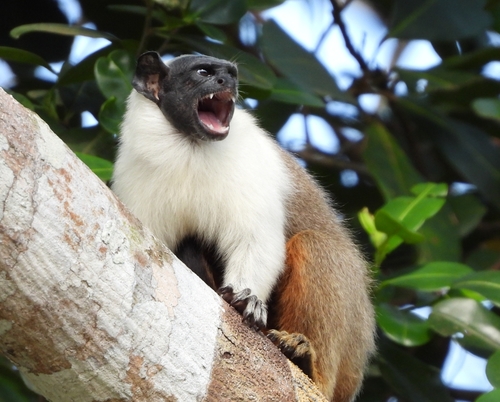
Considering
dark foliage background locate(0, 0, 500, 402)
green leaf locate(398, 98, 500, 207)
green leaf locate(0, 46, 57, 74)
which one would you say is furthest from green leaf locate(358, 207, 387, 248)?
green leaf locate(0, 46, 57, 74)

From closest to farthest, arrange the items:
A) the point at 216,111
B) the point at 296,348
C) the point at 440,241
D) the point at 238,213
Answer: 1. the point at 296,348
2. the point at 238,213
3. the point at 216,111
4. the point at 440,241

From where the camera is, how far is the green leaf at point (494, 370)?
353 cm

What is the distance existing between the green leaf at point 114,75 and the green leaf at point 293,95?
880mm

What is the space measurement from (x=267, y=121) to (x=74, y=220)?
2.88 m

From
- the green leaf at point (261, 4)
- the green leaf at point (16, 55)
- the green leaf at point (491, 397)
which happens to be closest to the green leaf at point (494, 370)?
the green leaf at point (491, 397)

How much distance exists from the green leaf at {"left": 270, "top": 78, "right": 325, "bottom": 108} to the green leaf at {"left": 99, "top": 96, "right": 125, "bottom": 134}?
3.06 ft

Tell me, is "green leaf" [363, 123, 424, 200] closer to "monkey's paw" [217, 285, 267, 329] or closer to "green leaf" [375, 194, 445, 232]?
"green leaf" [375, 194, 445, 232]

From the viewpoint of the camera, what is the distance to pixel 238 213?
11.6ft

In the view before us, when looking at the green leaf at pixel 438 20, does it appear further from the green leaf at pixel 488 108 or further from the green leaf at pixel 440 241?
the green leaf at pixel 440 241

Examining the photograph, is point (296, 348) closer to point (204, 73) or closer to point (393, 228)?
point (393, 228)

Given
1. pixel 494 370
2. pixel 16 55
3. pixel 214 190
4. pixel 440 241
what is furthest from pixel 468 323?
pixel 16 55

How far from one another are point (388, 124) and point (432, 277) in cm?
219

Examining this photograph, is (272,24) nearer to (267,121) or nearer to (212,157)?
(267,121)

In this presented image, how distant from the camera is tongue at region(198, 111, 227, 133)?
12.1 ft
